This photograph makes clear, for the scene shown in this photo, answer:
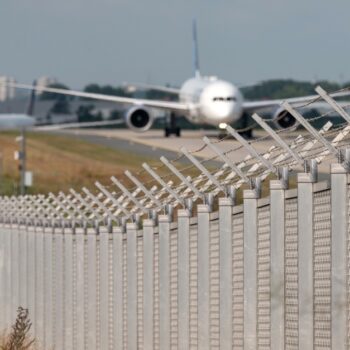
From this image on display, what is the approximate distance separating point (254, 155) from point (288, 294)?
3.14 feet

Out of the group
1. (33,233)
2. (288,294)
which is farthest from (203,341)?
(33,233)

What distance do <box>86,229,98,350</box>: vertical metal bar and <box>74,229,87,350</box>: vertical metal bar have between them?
15cm

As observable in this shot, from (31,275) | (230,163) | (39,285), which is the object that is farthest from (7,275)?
(230,163)

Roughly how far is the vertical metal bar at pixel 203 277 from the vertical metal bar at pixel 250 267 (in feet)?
3.91

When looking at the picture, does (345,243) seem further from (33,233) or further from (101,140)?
(101,140)

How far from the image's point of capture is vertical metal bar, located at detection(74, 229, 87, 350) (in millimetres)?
19219

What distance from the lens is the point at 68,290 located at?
20062 millimetres

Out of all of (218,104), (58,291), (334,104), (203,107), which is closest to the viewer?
(334,104)

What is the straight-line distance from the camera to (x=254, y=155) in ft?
41.5

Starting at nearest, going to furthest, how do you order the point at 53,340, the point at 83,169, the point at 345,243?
the point at 345,243
the point at 53,340
the point at 83,169

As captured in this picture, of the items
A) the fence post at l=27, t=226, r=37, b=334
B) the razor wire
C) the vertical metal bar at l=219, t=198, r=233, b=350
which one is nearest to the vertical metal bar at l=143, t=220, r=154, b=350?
the razor wire

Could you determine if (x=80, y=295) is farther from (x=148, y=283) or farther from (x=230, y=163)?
(x=230, y=163)

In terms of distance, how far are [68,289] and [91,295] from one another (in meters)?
1.05

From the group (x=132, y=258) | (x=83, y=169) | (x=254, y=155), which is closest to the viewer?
(x=254, y=155)
